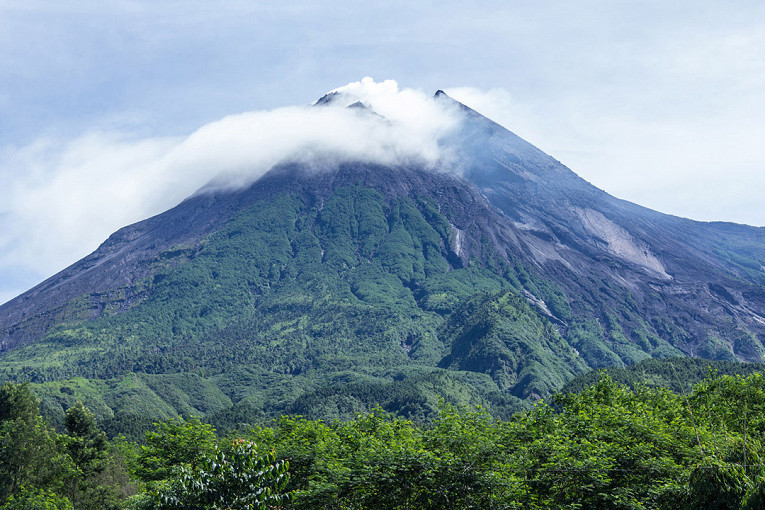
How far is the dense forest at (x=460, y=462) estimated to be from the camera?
1842 cm

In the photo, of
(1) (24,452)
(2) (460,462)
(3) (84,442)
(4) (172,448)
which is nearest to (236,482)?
(2) (460,462)

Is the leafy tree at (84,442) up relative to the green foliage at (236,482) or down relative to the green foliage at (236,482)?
down

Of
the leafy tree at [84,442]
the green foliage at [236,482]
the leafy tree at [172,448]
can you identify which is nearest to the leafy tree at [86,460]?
the leafy tree at [84,442]

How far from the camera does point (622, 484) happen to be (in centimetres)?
2928

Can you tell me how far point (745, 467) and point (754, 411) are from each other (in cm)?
2278

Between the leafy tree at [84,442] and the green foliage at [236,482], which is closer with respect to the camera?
the green foliage at [236,482]

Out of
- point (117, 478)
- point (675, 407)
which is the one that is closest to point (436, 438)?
point (675, 407)

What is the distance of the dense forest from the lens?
18.4m

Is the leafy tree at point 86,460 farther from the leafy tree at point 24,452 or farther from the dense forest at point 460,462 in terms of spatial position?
the dense forest at point 460,462

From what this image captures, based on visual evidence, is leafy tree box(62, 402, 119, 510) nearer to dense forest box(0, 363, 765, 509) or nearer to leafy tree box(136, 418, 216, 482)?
dense forest box(0, 363, 765, 509)

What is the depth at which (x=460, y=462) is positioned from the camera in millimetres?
27484

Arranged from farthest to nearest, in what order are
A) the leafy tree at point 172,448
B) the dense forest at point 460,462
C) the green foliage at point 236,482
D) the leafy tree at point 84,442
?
the leafy tree at point 84,442 < the leafy tree at point 172,448 < the dense forest at point 460,462 < the green foliage at point 236,482

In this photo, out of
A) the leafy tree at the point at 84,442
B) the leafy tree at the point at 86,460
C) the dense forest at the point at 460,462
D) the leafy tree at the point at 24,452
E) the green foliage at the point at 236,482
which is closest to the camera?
the green foliage at the point at 236,482

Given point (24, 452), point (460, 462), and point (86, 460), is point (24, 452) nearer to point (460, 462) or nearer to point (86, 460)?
point (86, 460)
